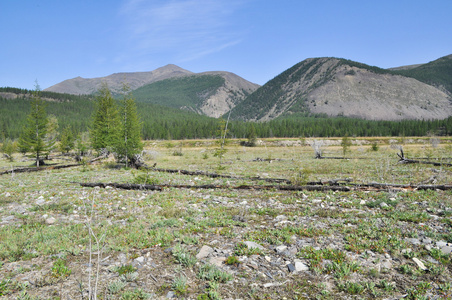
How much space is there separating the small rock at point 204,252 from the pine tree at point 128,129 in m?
23.3

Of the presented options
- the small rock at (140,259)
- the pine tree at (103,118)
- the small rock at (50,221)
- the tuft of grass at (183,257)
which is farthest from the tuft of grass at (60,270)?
the pine tree at (103,118)

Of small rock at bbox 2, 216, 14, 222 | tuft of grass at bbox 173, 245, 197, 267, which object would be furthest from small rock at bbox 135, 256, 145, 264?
small rock at bbox 2, 216, 14, 222

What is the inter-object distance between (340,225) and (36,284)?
854 centimetres

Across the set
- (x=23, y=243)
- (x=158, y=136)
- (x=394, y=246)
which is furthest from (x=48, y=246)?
(x=158, y=136)

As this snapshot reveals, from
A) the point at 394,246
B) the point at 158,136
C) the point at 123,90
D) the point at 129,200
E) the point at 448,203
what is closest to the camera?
the point at 394,246

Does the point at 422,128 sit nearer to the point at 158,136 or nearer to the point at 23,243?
the point at 158,136

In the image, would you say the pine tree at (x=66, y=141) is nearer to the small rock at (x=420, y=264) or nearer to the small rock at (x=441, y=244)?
the small rock at (x=420, y=264)

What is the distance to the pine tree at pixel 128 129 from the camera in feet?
88.8

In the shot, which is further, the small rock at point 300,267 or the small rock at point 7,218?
the small rock at point 7,218

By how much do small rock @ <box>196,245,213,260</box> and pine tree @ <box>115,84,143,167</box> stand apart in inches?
918

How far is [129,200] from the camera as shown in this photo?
1191 cm

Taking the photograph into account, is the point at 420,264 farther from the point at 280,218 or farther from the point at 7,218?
the point at 7,218

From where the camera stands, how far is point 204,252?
6211 millimetres

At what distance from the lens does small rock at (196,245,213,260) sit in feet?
19.9
